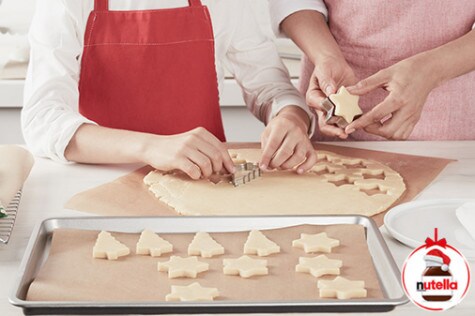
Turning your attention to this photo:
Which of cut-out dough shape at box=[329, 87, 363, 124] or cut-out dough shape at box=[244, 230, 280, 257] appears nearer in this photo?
cut-out dough shape at box=[244, 230, 280, 257]

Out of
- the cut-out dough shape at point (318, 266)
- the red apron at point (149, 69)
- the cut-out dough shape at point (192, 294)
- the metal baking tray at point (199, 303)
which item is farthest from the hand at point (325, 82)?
the cut-out dough shape at point (192, 294)

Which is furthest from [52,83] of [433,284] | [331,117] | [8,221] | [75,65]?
[433,284]

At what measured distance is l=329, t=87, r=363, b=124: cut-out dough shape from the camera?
1.53m

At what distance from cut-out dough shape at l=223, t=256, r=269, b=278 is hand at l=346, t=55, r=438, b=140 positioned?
22.4 inches

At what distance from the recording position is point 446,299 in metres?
0.94

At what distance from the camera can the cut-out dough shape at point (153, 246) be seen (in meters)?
1.10

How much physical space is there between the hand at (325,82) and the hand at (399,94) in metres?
0.08

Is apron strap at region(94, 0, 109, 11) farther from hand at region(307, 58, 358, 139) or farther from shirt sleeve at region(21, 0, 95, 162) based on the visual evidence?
hand at region(307, 58, 358, 139)

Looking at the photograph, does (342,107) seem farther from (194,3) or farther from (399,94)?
(194,3)

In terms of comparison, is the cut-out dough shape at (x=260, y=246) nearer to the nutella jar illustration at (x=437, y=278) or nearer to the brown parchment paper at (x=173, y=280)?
the brown parchment paper at (x=173, y=280)

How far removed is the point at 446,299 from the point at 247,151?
2.57ft

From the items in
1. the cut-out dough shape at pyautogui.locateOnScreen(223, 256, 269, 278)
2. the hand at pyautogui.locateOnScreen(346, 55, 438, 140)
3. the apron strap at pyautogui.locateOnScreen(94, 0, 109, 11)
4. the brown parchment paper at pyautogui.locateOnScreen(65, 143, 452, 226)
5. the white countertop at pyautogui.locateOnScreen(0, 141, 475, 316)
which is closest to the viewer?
the cut-out dough shape at pyautogui.locateOnScreen(223, 256, 269, 278)

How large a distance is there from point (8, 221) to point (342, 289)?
0.55m

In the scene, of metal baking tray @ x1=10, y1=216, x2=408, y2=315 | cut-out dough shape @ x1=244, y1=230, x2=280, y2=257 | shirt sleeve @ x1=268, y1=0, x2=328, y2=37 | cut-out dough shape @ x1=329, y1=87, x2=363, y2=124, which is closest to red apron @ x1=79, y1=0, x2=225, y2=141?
shirt sleeve @ x1=268, y1=0, x2=328, y2=37
